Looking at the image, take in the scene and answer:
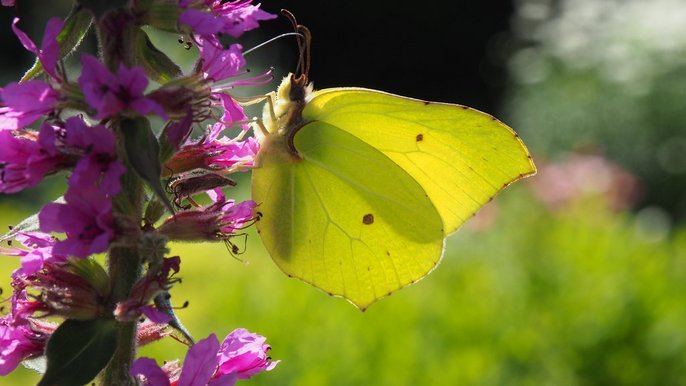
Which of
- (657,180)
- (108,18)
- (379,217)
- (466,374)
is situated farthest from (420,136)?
(657,180)

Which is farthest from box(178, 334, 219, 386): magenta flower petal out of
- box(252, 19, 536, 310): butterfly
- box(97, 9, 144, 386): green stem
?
box(252, 19, 536, 310): butterfly

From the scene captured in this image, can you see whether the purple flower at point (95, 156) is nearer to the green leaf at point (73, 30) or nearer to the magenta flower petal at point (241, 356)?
the green leaf at point (73, 30)

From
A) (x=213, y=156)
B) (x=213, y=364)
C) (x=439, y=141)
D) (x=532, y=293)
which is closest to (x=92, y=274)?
(x=213, y=364)

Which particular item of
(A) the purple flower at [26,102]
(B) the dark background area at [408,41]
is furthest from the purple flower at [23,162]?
(B) the dark background area at [408,41]

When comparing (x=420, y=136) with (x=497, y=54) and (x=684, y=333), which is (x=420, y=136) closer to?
(x=684, y=333)

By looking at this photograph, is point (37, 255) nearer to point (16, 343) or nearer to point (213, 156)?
point (16, 343)

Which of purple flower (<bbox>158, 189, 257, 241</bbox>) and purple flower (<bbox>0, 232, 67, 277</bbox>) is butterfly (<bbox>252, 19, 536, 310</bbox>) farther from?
purple flower (<bbox>0, 232, 67, 277</bbox>)
